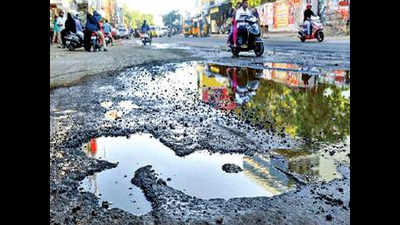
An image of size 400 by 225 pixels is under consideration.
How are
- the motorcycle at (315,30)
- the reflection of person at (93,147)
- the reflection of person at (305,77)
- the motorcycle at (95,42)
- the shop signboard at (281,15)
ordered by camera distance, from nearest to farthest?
the reflection of person at (93,147) → the reflection of person at (305,77) → the motorcycle at (95,42) → the motorcycle at (315,30) → the shop signboard at (281,15)

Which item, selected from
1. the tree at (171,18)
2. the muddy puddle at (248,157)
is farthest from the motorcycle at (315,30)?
the tree at (171,18)

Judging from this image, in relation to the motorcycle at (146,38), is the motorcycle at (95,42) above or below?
below

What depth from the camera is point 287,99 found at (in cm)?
578

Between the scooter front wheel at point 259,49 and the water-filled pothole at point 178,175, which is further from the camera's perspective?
the scooter front wheel at point 259,49

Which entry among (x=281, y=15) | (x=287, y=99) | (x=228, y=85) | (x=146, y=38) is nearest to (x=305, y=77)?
(x=228, y=85)

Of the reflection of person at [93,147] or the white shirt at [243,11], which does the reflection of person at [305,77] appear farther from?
the white shirt at [243,11]

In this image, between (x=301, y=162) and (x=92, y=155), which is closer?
(x=301, y=162)

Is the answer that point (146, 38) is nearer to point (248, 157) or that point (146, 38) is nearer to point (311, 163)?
point (248, 157)

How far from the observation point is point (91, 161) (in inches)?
132

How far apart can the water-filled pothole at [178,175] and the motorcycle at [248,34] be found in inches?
401

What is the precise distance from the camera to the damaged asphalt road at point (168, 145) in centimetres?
230

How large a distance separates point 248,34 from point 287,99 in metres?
8.09
